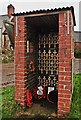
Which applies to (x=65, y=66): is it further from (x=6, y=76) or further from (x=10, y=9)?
(x=10, y=9)

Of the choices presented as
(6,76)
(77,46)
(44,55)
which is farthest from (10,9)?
(44,55)

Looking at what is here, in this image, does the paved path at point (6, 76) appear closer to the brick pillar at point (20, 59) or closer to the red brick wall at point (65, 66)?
the brick pillar at point (20, 59)

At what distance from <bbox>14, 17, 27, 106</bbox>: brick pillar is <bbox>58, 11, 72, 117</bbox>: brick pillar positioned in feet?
3.53

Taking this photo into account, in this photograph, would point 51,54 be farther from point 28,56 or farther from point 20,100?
point 20,100

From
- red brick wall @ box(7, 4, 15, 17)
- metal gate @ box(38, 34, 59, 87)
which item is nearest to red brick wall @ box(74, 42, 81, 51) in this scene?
red brick wall @ box(7, 4, 15, 17)

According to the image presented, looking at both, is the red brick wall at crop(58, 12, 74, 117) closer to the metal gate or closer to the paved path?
the metal gate

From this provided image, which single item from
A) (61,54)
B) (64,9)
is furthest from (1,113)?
(64,9)

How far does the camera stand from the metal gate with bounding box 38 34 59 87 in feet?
20.9

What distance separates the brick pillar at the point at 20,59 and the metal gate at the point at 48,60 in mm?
1550

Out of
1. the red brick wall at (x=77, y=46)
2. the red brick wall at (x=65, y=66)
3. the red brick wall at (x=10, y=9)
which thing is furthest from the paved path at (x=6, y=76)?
the red brick wall at (x=10, y=9)

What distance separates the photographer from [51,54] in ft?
21.2

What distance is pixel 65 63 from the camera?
454 centimetres

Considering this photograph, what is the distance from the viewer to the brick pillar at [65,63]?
177 inches

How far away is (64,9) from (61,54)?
114 cm
